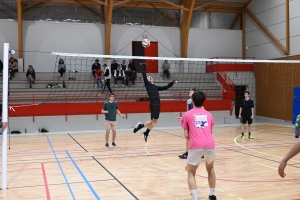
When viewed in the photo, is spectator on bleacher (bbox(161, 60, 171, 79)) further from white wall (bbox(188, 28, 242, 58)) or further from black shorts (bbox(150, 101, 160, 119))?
black shorts (bbox(150, 101, 160, 119))

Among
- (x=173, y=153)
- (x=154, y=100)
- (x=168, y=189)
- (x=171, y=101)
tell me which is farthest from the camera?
(x=171, y=101)

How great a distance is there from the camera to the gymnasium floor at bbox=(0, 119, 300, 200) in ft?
18.4

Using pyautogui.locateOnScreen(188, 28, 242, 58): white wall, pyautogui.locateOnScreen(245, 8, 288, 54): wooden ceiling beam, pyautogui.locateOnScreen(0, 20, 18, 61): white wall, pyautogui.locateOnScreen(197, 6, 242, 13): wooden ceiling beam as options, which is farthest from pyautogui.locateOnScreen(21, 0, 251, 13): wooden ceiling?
pyautogui.locateOnScreen(0, 20, 18, 61): white wall

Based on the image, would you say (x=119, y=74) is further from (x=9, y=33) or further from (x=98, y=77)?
(x=9, y=33)

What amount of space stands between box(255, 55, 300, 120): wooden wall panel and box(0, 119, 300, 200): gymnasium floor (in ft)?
29.7

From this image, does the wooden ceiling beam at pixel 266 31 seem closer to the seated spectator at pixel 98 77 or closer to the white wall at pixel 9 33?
the seated spectator at pixel 98 77

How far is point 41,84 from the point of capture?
62.6ft

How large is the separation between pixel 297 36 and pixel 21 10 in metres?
16.5

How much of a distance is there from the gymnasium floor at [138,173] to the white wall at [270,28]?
35.3ft

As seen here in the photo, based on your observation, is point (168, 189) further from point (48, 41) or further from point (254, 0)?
point (254, 0)

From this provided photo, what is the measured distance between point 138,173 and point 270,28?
18.0 m

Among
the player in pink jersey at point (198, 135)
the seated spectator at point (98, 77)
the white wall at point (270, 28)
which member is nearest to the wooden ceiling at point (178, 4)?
the white wall at point (270, 28)

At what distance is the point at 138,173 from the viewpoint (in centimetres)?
714

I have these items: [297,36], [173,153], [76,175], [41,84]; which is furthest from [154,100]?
[297,36]
